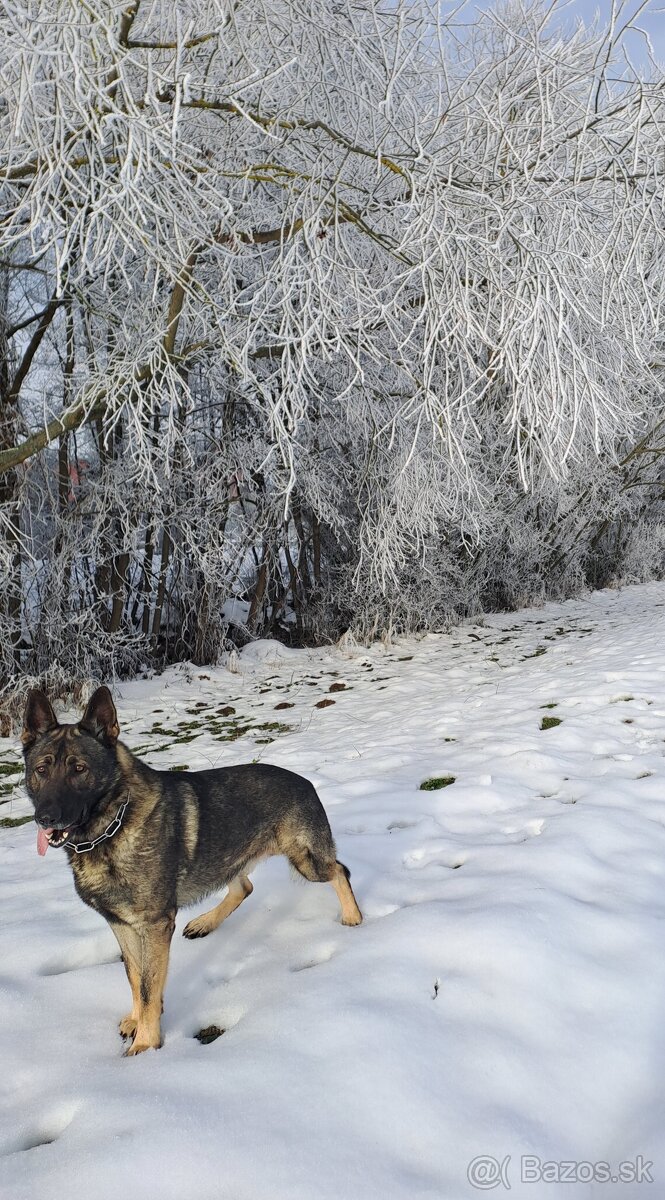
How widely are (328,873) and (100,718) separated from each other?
1.05 metres

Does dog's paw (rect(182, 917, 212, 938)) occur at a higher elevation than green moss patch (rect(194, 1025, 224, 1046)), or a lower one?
higher

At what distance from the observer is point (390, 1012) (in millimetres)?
1999

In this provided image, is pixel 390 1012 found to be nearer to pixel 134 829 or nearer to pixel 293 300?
pixel 134 829

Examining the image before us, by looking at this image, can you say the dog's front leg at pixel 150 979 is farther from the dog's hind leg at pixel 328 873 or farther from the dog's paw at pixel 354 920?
the dog's paw at pixel 354 920

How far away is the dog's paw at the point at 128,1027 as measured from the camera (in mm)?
2135

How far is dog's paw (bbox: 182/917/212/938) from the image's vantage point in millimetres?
2684

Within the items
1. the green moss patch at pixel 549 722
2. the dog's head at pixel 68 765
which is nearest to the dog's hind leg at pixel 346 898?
the dog's head at pixel 68 765

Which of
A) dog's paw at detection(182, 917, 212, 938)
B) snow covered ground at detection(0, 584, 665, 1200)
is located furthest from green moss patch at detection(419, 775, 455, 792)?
dog's paw at detection(182, 917, 212, 938)

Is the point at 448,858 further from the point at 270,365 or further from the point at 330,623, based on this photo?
the point at 330,623

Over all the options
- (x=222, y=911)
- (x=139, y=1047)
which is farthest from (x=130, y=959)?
(x=222, y=911)

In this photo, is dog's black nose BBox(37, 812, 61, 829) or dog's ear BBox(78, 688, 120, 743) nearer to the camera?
dog's black nose BBox(37, 812, 61, 829)

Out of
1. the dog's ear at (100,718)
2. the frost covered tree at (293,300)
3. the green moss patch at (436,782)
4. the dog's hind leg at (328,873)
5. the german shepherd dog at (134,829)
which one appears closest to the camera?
the german shepherd dog at (134,829)

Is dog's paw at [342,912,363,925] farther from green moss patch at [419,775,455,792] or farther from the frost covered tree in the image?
the frost covered tree

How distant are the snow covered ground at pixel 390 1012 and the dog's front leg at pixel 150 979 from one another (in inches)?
2.2
